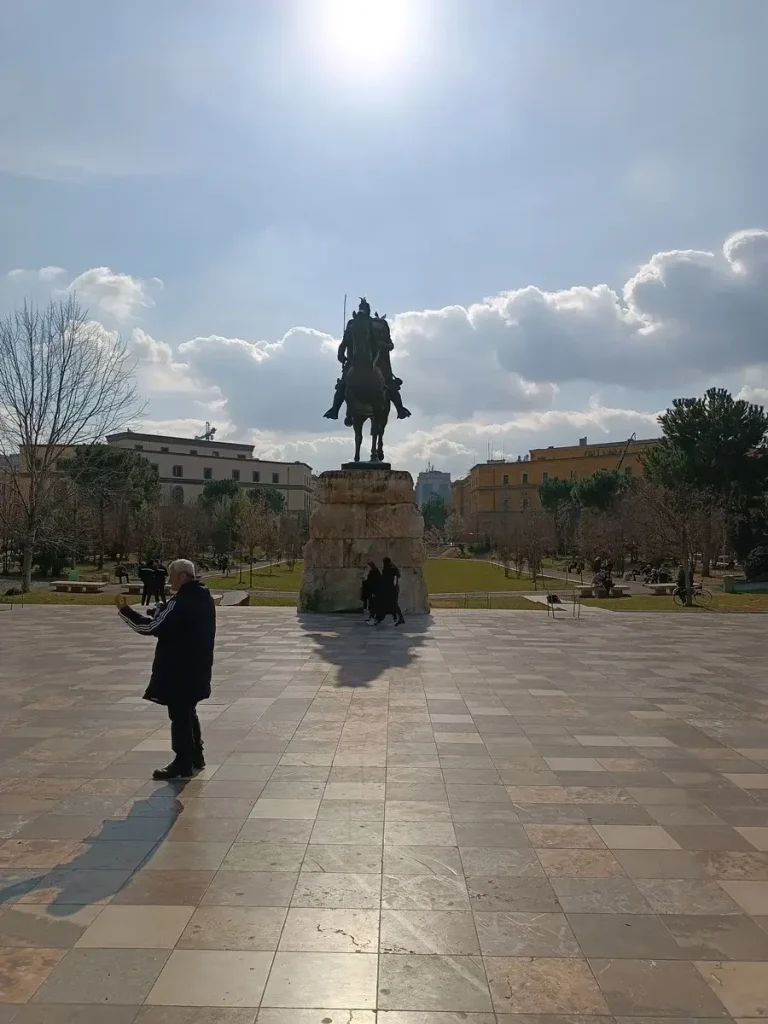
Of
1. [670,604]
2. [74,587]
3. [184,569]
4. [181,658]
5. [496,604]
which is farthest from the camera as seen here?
[74,587]

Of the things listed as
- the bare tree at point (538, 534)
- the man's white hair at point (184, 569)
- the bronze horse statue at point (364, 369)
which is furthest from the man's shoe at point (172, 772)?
the bare tree at point (538, 534)

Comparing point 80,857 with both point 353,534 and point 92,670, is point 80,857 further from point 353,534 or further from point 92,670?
point 353,534

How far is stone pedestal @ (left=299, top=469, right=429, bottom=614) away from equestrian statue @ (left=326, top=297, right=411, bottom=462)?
1297 millimetres

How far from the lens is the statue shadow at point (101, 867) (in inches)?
150

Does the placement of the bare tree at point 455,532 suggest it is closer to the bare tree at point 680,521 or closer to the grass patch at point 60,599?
the bare tree at point 680,521

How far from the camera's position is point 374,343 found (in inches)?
737

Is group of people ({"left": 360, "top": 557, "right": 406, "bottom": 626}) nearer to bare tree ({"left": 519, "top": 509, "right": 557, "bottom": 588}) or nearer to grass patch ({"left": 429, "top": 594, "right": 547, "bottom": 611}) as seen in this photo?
grass patch ({"left": 429, "top": 594, "right": 547, "bottom": 611})

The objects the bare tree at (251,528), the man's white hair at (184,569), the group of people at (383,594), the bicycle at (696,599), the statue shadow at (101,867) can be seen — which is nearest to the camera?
the statue shadow at (101,867)

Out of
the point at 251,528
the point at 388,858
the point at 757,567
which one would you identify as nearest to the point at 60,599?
the point at 388,858

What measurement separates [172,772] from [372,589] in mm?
10379

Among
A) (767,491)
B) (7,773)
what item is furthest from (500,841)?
(767,491)

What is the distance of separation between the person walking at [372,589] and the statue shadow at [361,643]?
32 cm

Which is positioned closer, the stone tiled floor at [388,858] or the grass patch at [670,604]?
the stone tiled floor at [388,858]

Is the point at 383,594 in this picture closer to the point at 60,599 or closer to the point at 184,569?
the point at 184,569
